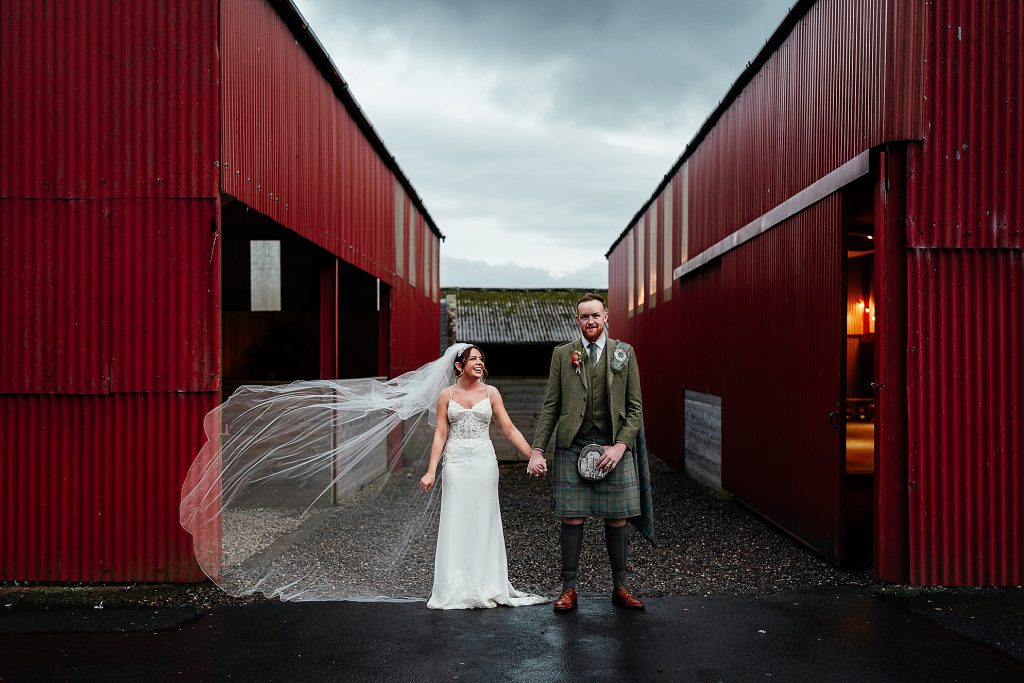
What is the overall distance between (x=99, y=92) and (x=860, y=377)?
16088 millimetres

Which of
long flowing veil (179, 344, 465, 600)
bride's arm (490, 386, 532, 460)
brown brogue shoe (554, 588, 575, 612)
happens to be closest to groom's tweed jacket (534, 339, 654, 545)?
bride's arm (490, 386, 532, 460)

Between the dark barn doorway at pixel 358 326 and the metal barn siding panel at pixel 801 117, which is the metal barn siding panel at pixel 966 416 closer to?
the metal barn siding panel at pixel 801 117

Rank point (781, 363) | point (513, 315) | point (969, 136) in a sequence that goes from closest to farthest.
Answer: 1. point (969, 136)
2. point (781, 363)
3. point (513, 315)

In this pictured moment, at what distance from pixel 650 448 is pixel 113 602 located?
14311 millimetres

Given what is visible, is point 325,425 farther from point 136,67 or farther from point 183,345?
point 136,67

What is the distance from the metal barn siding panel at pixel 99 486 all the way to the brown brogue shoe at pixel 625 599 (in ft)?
11.6

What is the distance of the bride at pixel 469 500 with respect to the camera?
5.95m

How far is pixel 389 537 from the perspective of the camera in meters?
8.09

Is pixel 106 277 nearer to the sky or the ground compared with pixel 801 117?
nearer to the ground

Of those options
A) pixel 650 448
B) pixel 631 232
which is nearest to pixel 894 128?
pixel 650 448

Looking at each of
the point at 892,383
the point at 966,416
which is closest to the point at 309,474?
the point at 892,383

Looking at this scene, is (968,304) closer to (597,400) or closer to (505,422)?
(597,400)

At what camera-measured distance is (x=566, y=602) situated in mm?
5777

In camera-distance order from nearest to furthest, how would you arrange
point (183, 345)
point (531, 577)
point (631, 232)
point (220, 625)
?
1. point (220, 625)
2. point (183, 345)
3. point (531, 577)
4. point (631, 232)
